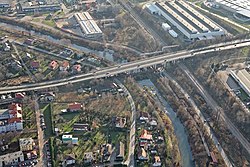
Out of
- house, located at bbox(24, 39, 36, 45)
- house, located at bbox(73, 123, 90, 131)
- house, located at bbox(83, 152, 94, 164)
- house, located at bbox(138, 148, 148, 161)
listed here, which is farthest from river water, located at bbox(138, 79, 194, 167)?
house, located at bbox(24, 39, 36, 45)

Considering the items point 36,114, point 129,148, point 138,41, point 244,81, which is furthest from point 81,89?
point 244,81

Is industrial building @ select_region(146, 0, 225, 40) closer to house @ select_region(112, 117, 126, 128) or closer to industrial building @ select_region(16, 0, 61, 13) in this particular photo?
industrial building @ select_region(16, 0, 61, 13)

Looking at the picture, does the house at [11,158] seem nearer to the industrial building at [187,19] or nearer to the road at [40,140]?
the road at [40,140]

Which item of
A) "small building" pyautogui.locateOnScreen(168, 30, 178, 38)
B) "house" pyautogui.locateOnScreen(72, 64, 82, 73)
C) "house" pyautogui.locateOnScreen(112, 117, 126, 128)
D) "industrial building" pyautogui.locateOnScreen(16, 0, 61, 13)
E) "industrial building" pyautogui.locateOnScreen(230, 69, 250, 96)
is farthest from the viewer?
"industrial building" pyautogui.locateOnScreen(16, 0, 61, 13)

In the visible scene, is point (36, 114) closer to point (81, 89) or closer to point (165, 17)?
point (81, 89)

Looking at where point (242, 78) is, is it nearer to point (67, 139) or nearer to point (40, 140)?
point (67, 139)

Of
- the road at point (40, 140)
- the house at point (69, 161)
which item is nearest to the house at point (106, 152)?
the house at point (69, 161)

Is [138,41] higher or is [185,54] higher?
[138,41]
